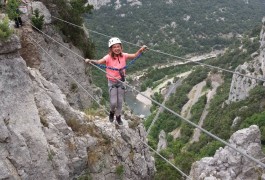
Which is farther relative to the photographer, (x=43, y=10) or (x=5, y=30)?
(x=43, y=10)

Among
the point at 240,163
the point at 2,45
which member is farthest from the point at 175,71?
the point at 2,45

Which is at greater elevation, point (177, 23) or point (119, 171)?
point (119, 171)

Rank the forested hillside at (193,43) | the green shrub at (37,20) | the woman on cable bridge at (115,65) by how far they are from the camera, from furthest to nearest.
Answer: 1. the forested hillside at (193,43)
2. the green shrub at (37,20)
3. the woman on cable bridge at (115,65)

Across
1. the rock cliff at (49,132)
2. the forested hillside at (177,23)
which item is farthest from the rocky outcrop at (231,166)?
the forested hillside at (177,23)

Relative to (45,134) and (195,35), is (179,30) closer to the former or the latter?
(195,35)

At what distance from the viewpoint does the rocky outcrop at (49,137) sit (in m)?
10.3

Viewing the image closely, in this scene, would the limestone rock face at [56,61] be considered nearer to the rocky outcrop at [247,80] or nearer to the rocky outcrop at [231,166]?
the rocky outcrop at [231,166]

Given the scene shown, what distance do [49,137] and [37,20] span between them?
5503 mm

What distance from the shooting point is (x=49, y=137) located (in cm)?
1145

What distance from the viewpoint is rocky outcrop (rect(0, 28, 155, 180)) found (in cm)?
1030

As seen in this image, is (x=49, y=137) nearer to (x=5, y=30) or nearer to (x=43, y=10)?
(x=5, y=30)

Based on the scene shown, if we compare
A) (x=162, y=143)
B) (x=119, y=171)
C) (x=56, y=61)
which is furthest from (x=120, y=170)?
(x=162, y=143)

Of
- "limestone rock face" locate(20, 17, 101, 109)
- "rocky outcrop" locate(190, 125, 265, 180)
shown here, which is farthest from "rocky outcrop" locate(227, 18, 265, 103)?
"limestone rock face" locate(20, 17, 101, 109)

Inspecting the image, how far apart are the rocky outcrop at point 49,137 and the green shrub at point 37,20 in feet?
1.36
